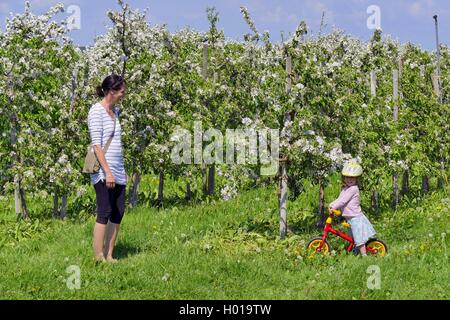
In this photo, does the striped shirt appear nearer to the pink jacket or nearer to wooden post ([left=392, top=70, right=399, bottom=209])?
the pink jacket

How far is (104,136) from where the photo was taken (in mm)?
7414

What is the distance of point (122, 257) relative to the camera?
8.12 meters

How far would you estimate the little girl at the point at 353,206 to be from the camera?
8133mm

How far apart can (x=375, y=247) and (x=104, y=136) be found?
12.2 feet

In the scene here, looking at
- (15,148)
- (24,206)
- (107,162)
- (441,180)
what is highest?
(15,148)

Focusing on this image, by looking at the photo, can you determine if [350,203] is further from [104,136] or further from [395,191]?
[395,191]

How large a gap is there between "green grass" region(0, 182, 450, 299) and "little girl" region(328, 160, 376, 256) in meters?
0.34

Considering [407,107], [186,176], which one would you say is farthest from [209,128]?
[407,107]

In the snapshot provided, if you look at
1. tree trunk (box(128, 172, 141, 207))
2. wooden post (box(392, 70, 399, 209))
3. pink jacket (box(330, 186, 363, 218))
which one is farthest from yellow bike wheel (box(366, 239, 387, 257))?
tree trunk (box(128, 172, 141, 207))

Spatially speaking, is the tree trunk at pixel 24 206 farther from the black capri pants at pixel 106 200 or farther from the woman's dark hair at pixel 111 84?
the woman's dark hair at pixel 111 84

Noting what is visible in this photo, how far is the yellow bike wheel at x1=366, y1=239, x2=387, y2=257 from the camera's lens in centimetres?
816

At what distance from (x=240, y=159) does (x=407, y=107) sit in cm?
519

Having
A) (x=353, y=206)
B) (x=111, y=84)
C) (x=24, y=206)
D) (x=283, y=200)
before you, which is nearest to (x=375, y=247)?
(x=353, y=206)
